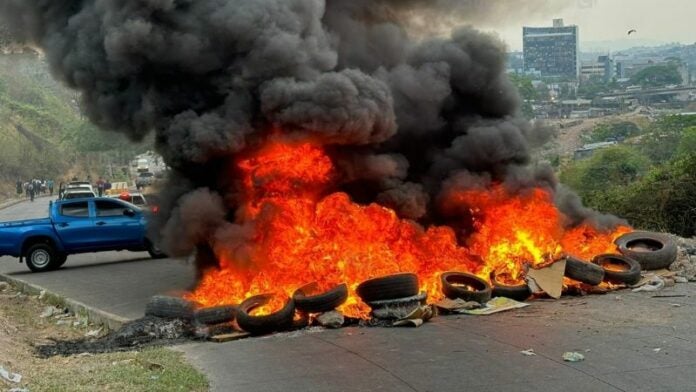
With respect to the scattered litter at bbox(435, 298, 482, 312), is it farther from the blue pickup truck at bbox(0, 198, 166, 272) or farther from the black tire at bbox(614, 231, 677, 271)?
the blue pickup truck at bbox(0, 198, 166, 272)

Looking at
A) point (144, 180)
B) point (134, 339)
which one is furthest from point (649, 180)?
point (144, 180)

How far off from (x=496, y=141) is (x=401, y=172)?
206cm

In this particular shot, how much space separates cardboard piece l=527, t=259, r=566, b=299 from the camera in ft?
41.0

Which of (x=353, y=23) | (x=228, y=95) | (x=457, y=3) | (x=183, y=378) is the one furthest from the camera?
(x=457, y=3)

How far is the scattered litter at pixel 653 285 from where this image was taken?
12.9 m

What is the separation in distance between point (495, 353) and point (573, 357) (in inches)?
34.2

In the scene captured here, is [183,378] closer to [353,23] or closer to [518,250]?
[518,250]

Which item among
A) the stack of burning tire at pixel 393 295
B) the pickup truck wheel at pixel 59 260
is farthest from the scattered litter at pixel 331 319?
the pickup truck wheel at pixel 59 260

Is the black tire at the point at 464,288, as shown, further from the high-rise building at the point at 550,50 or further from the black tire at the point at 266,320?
the high-rise building at the point at 550,50

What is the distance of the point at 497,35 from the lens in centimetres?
1670

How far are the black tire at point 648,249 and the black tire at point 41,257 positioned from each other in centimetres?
1334

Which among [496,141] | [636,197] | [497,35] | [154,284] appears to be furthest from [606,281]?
[636,197]

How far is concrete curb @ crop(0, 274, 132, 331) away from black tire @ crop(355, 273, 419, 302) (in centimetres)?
374

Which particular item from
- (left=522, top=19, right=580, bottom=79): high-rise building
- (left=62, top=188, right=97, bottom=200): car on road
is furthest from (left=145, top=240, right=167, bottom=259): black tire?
(left=522, top=19, right=580, bottom=79): high-rise building
